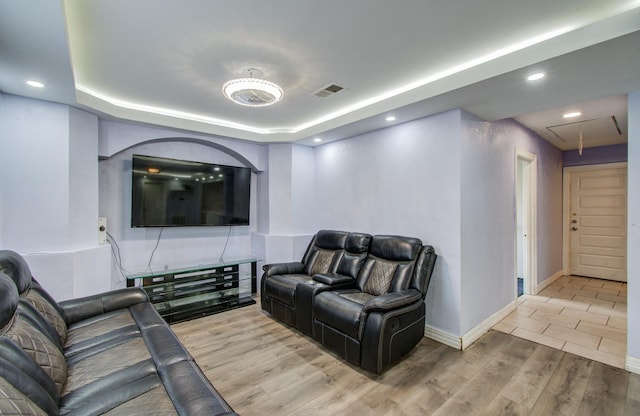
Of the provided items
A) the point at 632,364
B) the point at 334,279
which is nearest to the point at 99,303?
the point at 334,279

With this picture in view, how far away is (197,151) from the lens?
13.5 feet

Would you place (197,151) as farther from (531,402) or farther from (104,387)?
(531,402)

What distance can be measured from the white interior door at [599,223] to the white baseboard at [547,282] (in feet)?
1.33

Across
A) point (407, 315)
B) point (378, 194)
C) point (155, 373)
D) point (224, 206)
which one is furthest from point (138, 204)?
point (407, 315)

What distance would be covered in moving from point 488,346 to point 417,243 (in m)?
1.20

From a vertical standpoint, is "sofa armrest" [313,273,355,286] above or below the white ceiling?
below

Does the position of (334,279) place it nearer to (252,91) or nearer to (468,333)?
(468,333)

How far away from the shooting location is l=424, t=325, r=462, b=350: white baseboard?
108 inches

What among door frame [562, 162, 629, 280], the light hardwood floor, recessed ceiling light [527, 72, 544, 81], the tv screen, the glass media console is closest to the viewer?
the light hardwood floor

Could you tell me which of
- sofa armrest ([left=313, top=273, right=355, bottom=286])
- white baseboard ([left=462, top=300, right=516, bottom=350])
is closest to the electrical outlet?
sofa armrest ([left=313, top=273, right=355, bottom=286])

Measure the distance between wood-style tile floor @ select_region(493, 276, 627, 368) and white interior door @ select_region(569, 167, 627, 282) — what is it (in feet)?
1.56

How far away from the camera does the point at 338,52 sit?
2.16m

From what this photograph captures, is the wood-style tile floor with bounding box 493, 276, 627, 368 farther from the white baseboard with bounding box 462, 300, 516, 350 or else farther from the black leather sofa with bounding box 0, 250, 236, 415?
the black leather sofa with bounding box 0, 250, 236, 415

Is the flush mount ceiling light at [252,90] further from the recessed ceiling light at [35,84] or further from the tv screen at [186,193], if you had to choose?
the tv screen at [186,193]
